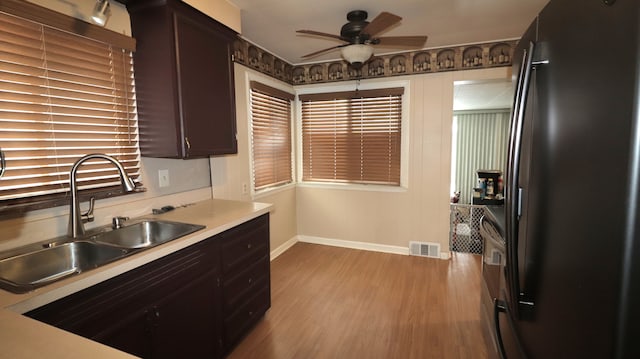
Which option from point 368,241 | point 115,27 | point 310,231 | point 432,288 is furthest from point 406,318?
point 115,27

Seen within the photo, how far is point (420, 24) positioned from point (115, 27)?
2.36m

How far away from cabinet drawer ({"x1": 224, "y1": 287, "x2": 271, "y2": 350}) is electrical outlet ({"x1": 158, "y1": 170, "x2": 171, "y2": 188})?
3.39 ft

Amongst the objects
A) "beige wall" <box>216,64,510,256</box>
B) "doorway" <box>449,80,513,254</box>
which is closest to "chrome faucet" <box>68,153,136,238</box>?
"beige wall" <box>216,64,510,256</box>

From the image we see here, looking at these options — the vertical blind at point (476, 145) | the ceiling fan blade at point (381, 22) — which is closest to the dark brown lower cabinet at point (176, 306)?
the ceiling fan blade at point (381, 22)

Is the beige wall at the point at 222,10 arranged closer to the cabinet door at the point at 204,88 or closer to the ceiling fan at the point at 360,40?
the cabinet door at the point at 204,88

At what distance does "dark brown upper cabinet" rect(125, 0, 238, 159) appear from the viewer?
1.85 metres

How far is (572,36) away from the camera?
0.75m

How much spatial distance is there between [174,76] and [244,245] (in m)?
1.16

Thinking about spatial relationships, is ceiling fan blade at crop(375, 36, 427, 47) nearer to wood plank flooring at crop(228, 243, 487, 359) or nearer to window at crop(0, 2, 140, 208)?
window at crop(0, 2, 140, 208)

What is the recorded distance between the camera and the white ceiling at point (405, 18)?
2.31 meters

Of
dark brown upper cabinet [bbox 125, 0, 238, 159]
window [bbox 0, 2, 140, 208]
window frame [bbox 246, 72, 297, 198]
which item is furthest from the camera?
window frame [bbox 246, 72, 297, 198]

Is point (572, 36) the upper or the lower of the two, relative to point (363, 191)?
upper

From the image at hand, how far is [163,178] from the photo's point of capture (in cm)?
220

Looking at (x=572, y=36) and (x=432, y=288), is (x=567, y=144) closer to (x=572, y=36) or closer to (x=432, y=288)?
(x=572, y=36)
